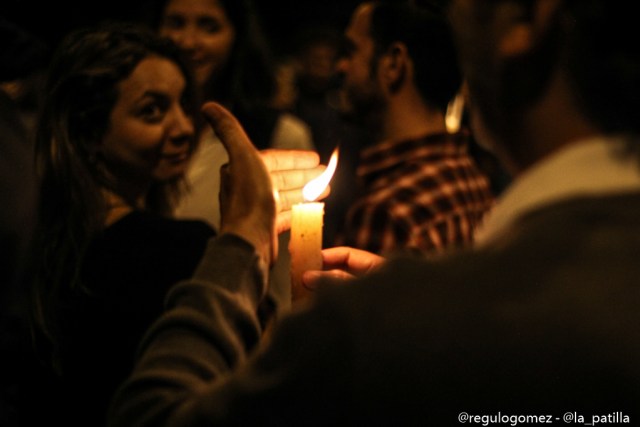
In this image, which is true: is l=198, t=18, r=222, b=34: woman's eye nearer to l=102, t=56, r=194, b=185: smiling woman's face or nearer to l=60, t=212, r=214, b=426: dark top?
l=102, t=56, r=194, b=185: smiling woman's face

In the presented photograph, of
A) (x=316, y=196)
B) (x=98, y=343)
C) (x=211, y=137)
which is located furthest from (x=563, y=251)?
(x=211, y=137)

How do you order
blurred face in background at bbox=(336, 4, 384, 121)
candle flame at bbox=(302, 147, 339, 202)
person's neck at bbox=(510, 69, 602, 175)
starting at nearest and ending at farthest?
person's neck at bbox=(510, 69, 602, 175), candle flame at bbox=(302, 147, 339, 202), blurred face in background at bbox=(336, 4, 384, 121)

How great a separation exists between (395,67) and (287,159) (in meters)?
1.57

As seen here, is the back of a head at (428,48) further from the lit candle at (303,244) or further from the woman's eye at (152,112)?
the lit candle at (303,244)

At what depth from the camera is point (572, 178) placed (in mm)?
811

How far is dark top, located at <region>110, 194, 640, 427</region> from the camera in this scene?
30.1 inches

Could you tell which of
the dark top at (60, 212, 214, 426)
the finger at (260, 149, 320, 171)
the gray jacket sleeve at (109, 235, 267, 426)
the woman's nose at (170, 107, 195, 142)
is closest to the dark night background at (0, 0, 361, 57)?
the woman's nose at (170, 107, 195, 142)

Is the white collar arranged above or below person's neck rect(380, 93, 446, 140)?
below

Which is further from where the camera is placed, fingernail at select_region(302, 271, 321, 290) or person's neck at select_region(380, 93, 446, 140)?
person's neck at select_region(380, 93, 446, 140)

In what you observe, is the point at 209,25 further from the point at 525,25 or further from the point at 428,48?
the point at 525,25

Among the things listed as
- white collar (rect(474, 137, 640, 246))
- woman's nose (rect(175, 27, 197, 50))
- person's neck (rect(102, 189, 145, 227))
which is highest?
woman's nose (rect(175, 27, 197, 50))

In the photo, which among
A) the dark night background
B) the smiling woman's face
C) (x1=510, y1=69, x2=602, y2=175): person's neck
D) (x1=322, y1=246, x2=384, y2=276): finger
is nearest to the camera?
(x1=510, y1=69, x2=602, y2=175): person's neck

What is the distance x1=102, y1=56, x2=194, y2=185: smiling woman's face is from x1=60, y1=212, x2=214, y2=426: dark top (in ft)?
1.10

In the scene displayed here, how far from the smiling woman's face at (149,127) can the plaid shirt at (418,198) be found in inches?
20.9
